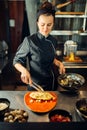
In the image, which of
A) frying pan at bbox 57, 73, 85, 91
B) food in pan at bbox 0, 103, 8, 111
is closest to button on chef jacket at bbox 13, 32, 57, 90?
frying pan at bbox 57, 73, 85, 91

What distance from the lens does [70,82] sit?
71.4 inches

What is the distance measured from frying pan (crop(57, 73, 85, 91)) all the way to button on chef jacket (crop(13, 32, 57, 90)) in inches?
8.1

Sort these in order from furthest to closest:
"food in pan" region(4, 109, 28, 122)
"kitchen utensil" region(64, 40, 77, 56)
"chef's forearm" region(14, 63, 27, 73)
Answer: "kitchen utensil" region(64, 40, 77, 56), "chef's forearm" region(14, 63, 27, 73), "food in pan" region(4, 109, 28, 122)

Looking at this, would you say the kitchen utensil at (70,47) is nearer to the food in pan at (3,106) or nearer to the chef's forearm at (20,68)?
the chef's forearm at (20,68)

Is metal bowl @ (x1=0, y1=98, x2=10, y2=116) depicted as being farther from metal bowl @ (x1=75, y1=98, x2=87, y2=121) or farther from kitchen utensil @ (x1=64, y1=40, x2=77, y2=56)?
kitchen utensil @ (x1=64, y1=40, x2=77, y2=56)

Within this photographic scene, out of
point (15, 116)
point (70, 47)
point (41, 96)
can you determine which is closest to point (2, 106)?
point (15, 116)

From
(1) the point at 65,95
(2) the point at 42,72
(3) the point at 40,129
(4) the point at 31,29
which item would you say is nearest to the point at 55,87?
(2) the point at 42,72

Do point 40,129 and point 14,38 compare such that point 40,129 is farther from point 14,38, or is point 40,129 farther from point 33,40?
point 14,38

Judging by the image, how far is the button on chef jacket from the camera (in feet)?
6.40

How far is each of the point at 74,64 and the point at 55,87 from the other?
130cm

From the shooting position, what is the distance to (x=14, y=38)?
3.83 metres

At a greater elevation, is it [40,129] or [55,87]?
[40,129]

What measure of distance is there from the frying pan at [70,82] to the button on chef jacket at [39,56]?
8.1 inches

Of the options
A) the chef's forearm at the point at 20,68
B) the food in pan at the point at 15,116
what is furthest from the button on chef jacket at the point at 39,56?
the food in pan at the point at 15,116
